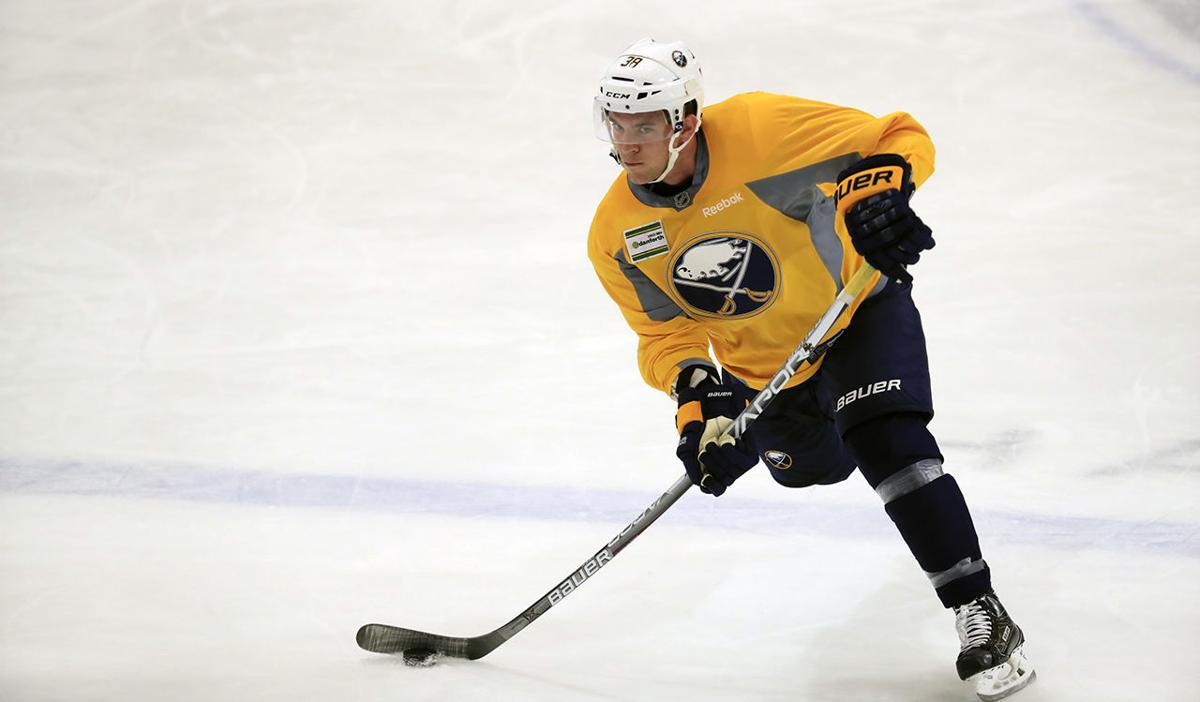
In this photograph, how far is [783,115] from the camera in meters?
2.54

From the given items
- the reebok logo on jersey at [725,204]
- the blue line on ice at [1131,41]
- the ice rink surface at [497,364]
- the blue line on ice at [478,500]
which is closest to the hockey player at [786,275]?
the reebok logo on jersey at [725,204]

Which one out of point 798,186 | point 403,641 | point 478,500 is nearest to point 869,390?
point 798,186

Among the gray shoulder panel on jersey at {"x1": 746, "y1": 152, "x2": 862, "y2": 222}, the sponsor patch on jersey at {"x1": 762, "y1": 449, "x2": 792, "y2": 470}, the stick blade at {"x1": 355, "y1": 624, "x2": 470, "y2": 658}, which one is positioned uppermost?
the gray shoulder panel on jersey at {"x1": 746, "y1": 152, "x2": 862, "y2": 222}

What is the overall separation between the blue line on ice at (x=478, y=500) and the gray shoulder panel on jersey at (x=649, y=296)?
0.82 meters

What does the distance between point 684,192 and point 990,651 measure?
1.11m

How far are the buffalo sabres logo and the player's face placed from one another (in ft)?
0.69

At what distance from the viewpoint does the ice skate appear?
2.16 metres

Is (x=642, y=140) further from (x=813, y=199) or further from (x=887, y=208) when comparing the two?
(x=887, y=208)

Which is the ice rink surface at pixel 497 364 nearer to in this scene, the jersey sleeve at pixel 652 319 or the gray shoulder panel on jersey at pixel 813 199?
the jersey sleeve at pixel 652 319

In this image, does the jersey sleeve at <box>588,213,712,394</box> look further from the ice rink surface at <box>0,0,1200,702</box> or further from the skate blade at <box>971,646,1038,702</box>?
the skate blade at <box>971,646,1038,702</box>

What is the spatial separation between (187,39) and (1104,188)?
15.1 ft

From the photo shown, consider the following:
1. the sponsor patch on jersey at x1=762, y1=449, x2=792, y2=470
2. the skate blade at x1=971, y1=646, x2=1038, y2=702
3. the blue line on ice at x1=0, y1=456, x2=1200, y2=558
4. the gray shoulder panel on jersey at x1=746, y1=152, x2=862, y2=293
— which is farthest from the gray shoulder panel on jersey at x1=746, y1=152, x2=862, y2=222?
the blue line on ice at x1=0, y1=456, x2=1200, y2=558

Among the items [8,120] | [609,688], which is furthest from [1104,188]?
[8,120]

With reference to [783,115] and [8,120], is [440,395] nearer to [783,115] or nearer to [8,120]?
[783,115]
